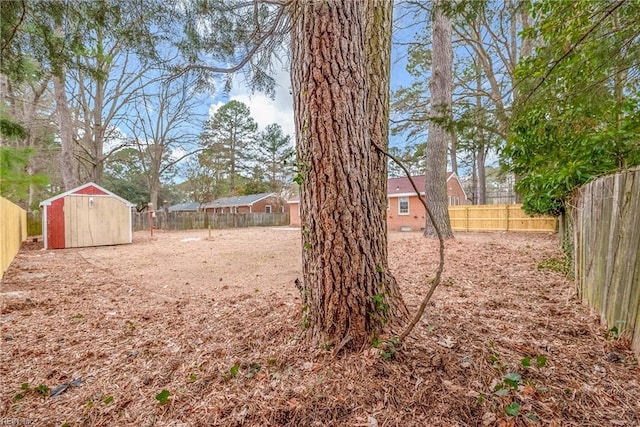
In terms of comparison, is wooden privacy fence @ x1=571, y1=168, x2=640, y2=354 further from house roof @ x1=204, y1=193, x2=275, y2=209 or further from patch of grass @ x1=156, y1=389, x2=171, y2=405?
house roof @ x1=204, y1=193, x2=275, y2=209

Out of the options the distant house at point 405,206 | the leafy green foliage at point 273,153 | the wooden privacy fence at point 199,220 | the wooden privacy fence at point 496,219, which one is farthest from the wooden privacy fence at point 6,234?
the leafy green foliage at point 273,153

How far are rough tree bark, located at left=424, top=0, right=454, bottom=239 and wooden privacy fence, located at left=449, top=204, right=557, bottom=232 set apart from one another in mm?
5212

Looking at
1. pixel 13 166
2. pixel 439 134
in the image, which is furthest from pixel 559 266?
pixel 13 166

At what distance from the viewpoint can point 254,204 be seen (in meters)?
26.3

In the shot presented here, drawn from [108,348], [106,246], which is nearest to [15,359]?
[108,348]

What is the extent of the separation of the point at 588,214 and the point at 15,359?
16.3 ft

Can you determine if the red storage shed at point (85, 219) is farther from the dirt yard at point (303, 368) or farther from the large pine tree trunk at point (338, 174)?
the large pine tree trunk at point (338, 174)

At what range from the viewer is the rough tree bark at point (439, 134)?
25.4ft

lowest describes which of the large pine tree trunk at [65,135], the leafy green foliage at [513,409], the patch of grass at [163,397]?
the patch of grass at [163,397]

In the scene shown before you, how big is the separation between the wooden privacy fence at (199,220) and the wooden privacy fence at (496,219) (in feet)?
46.6

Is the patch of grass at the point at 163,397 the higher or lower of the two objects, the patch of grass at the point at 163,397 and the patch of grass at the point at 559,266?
the lower

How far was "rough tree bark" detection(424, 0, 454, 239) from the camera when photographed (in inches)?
305

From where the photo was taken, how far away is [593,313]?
2.41 m

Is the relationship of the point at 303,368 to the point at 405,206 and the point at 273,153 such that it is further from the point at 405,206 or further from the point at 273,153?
the point at 273,153
